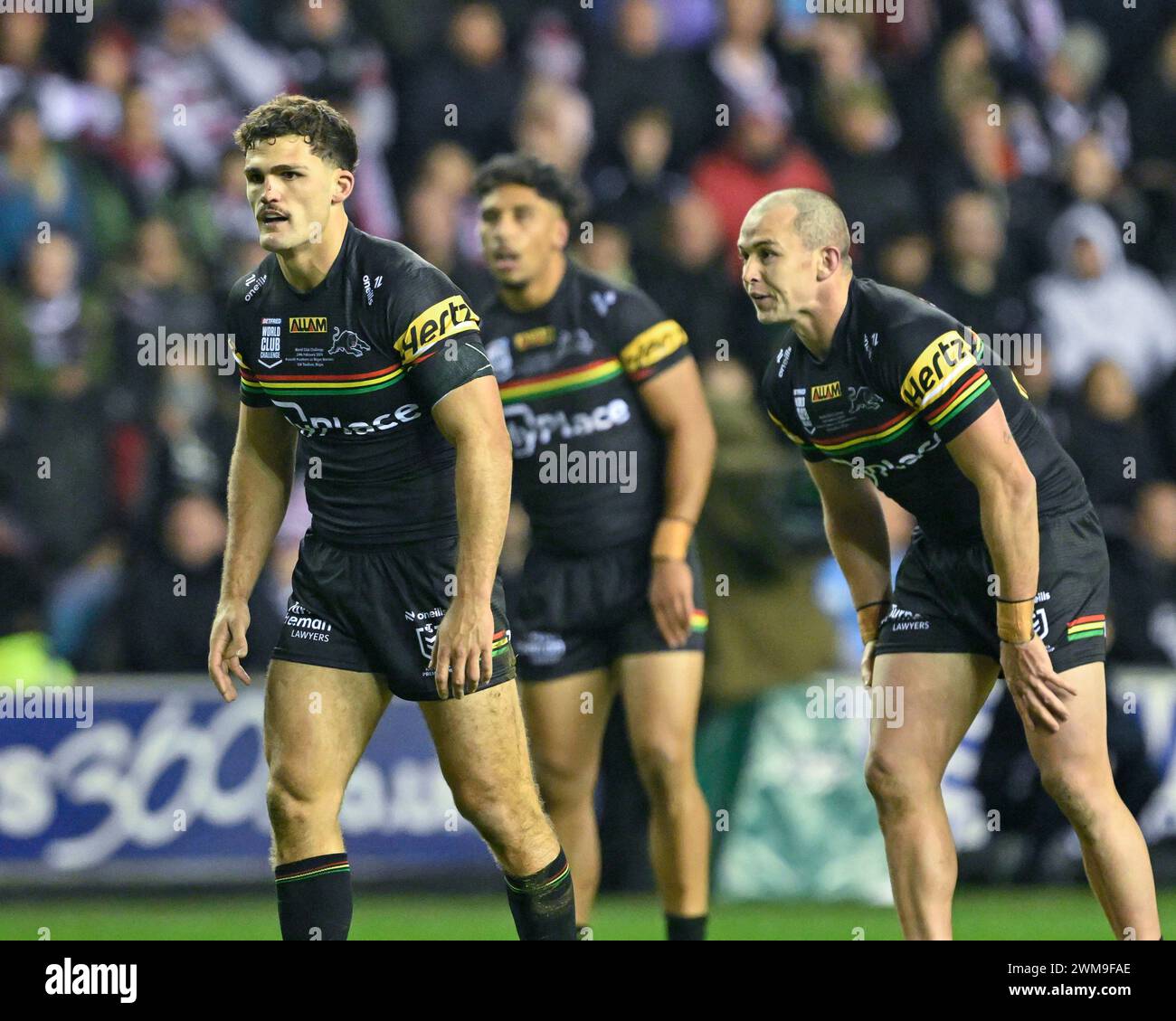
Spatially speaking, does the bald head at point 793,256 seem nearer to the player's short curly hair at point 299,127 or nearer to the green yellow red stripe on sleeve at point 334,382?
the green yellow red stripe on sleeve at point 334,382

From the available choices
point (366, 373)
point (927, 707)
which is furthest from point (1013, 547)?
point (366, 373)

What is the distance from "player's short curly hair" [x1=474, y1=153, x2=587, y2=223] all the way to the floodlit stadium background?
8.21 feet

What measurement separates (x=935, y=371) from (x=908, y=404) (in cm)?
13

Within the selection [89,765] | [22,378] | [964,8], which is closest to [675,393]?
[89,765]

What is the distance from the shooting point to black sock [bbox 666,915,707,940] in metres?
6.64

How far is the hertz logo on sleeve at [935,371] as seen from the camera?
210 inches

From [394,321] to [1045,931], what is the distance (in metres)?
4.34

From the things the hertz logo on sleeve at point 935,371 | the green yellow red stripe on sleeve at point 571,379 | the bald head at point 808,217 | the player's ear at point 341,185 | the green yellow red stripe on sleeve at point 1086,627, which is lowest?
the green yellow red stripe on sleeve at point 1086,627

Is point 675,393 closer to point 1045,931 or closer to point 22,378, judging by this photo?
point 1045,931

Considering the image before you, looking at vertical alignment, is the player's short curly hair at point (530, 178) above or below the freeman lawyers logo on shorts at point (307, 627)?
above

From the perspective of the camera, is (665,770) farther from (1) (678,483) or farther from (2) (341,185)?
(2) (341,185)

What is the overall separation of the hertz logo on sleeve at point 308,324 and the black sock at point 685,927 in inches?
102

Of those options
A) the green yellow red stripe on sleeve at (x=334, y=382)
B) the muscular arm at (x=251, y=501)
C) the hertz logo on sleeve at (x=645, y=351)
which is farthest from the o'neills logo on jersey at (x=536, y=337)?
the green yellow red stripe on sleeve at (x=334, y=382)

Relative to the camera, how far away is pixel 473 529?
5145mm
